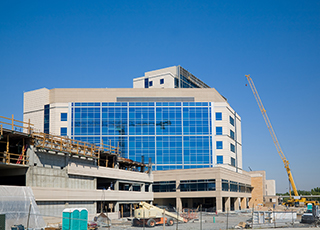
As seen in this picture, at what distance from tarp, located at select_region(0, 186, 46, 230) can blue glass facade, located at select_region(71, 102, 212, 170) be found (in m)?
57.9

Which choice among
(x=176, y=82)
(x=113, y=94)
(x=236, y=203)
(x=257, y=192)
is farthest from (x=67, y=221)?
(x=257, y=192)

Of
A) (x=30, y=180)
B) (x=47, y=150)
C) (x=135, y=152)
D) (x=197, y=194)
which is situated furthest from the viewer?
(x=135, y=152)

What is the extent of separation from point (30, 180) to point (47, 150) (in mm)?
4715

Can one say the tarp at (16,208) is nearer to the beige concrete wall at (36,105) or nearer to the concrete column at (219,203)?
the concrete column at (219,203)

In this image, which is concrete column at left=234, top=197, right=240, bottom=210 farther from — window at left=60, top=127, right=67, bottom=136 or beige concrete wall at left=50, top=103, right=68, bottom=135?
beige concrete wall at left=50, top=103, right=68, bottom=135

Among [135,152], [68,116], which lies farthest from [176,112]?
[68,116]

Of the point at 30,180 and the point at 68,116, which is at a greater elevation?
the point at 68,116

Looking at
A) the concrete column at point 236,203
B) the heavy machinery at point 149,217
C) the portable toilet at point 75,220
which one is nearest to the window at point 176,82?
the concrete column at point 236,203

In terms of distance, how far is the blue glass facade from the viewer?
96125mm

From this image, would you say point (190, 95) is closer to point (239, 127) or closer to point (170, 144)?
point (170, 144)

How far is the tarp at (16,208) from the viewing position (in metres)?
34.4

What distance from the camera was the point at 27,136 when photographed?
43.9 meters

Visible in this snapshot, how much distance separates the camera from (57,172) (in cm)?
4825

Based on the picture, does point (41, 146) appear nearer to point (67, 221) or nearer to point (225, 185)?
point (67, 221)
